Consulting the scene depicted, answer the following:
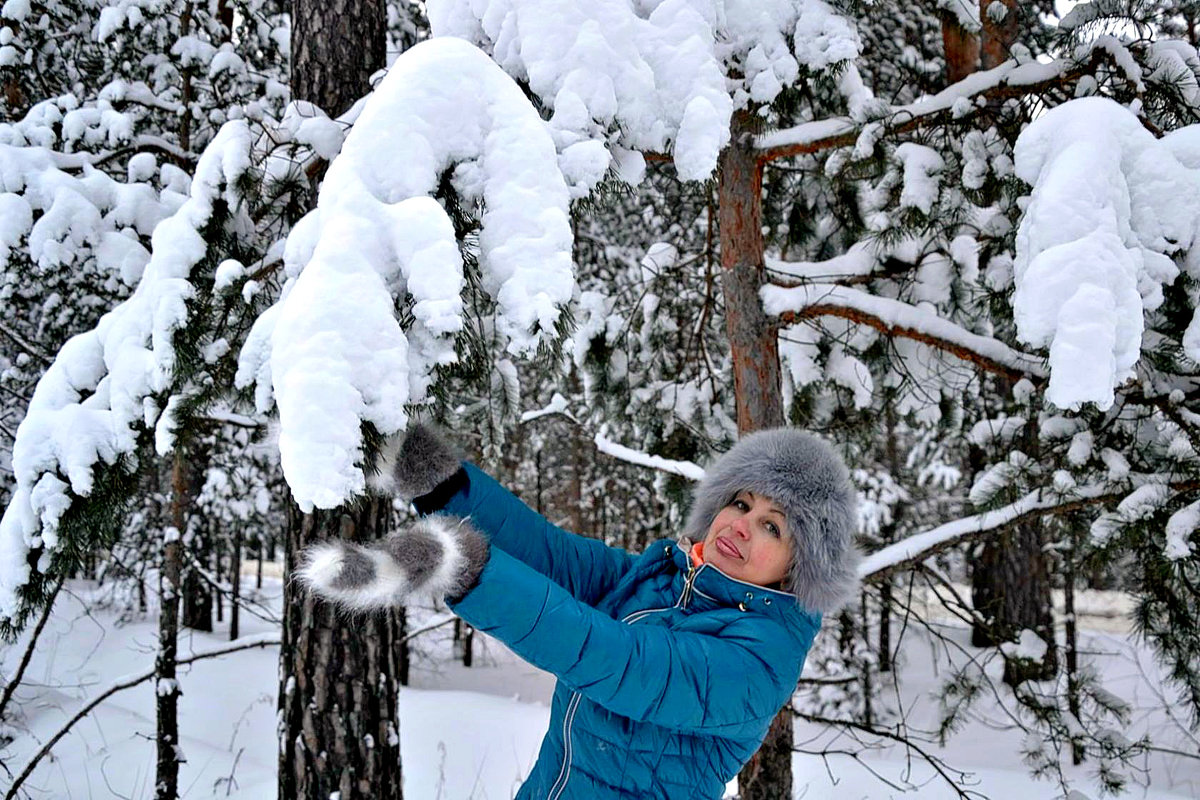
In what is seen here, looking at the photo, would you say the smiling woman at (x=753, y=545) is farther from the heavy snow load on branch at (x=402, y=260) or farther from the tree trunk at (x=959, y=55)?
the tree trunk at (x=959, y=55)

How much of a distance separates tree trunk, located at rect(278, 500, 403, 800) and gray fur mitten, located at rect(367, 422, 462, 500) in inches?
45.4

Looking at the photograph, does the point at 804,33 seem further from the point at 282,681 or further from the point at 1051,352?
the point at 282,681

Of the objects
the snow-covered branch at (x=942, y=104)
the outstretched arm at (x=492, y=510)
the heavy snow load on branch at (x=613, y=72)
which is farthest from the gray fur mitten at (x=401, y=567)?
the snow-covered branch at (x=942, y=104)

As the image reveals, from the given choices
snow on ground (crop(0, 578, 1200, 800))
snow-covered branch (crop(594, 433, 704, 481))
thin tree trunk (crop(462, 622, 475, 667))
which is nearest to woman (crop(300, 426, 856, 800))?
snow-covered branch (crop(594, 433, 704, 481))

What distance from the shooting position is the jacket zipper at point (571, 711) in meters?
1.88

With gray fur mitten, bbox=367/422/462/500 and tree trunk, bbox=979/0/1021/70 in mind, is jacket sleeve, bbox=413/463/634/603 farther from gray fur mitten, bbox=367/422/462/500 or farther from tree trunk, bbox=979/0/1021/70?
tree trunk, bbox=979/0/1021/70

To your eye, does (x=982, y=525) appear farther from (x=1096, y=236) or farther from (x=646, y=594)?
(x=646, y=594)

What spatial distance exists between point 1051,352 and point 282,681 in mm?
2931

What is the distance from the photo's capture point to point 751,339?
11.9ft

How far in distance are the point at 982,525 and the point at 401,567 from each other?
9.81 feet

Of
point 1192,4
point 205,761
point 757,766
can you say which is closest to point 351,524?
point 757,766

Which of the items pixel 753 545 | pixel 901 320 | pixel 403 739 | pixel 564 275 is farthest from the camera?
pixel 403 739

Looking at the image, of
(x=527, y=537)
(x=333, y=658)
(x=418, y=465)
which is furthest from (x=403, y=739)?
(x=418, y=465)

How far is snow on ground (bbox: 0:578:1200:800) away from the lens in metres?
5.86
